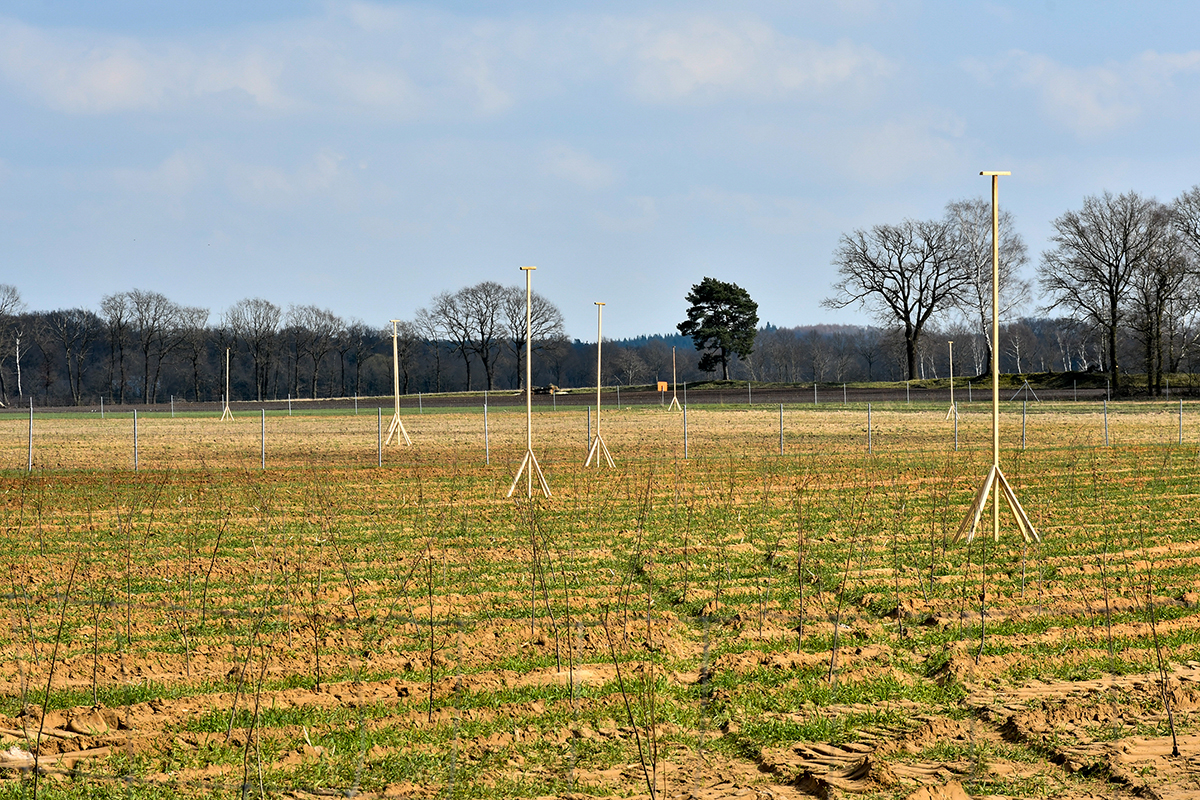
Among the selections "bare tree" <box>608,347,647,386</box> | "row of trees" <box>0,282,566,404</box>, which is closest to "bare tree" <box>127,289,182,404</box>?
"row of trees" <box>0,282,566,404</box>

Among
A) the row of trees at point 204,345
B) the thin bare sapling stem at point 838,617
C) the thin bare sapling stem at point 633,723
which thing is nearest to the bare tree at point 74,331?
the row of trees at point 204,345

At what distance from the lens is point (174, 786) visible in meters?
5.16

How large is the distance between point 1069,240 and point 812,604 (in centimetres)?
6200

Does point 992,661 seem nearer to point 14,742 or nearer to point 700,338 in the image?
point 14,742

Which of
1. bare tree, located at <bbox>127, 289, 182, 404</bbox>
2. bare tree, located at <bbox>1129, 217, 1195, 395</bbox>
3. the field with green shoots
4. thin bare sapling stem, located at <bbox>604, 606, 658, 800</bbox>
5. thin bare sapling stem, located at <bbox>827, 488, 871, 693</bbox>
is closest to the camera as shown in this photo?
thin bare sapling stem, located at <bbox>604, 606, 658, 800</bbox>

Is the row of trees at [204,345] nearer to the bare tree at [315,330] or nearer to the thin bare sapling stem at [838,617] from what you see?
the bare tree at [315,330]

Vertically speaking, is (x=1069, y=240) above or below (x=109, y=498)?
above

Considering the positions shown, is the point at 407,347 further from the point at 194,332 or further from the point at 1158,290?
the point at 1158,290

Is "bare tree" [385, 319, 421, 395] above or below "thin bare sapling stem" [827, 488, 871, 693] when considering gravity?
above

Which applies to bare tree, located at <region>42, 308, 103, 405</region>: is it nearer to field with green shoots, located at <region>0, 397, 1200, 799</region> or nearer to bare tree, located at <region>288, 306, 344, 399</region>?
bare tree, located at <region>288, 306, 344, 399</region>

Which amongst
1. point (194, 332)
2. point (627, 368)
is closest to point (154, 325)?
point (194, 332)

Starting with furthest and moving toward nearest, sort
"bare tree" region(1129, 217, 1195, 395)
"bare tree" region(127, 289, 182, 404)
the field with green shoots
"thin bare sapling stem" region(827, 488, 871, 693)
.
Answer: "bare tree" region(127, 289, 182, 404)
"bare tree" region(1129, 217, 1195, 395)
"thin bare sapling stem" region(827, 488, 871, 693)
the field with green shoots

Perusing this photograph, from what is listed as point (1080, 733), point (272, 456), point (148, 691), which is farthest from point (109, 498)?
point (1080, 733)

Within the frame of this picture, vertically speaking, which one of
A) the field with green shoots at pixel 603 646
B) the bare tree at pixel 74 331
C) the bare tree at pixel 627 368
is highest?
the bare tree at pixel 74 331
